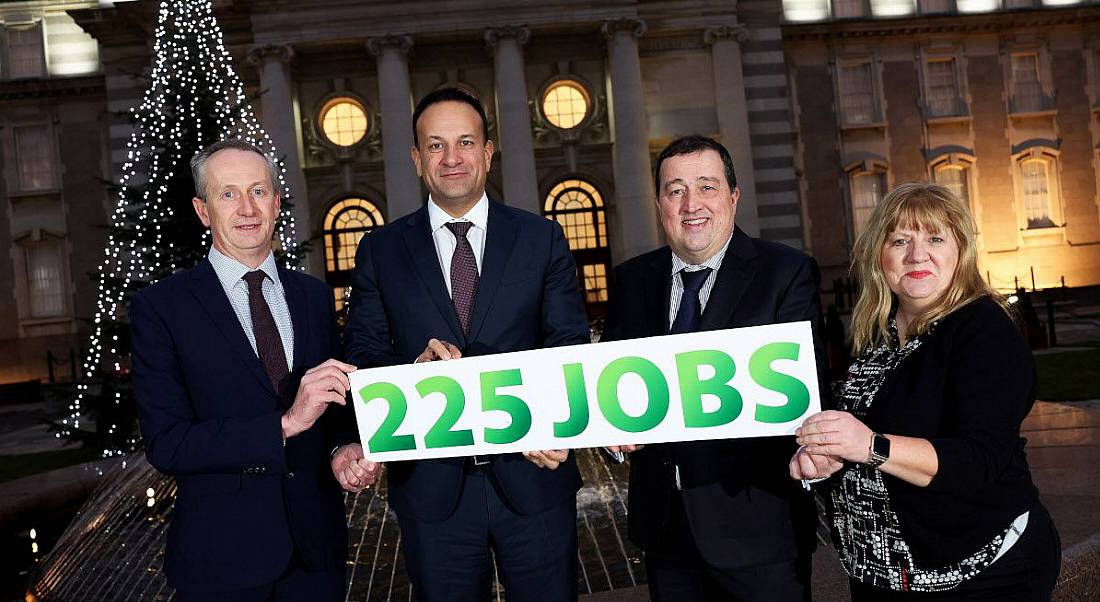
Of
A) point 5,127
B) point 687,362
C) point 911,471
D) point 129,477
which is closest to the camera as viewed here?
point 911,471

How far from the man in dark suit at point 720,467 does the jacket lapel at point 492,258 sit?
0.67m

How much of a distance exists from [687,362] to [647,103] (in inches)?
1079

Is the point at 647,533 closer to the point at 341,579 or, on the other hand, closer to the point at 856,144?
the point at 341,579

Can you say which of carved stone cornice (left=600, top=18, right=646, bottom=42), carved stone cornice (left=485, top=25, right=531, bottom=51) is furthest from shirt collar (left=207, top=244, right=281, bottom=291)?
carved stone cornice (left=600, top=18, right=646, bottom=42)

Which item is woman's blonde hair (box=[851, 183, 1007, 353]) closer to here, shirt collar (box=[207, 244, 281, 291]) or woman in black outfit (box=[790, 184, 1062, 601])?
woman in black outfit (box=[790, 184, 1062, 601])

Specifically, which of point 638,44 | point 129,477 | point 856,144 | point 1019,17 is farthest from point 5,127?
point 1019,17

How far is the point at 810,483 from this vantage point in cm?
303

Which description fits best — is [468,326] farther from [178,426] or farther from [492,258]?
[178,426]

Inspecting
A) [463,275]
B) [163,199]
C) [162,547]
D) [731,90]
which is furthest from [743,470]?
[731,90]

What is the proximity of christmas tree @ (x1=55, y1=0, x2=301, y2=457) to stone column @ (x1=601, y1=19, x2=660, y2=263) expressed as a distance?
49.8ft

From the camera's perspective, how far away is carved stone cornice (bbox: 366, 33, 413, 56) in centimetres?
2645

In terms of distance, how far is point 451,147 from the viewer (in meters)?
3.49

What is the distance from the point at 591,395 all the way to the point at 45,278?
1397 inches

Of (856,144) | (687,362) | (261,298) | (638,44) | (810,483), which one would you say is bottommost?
(810,483)
